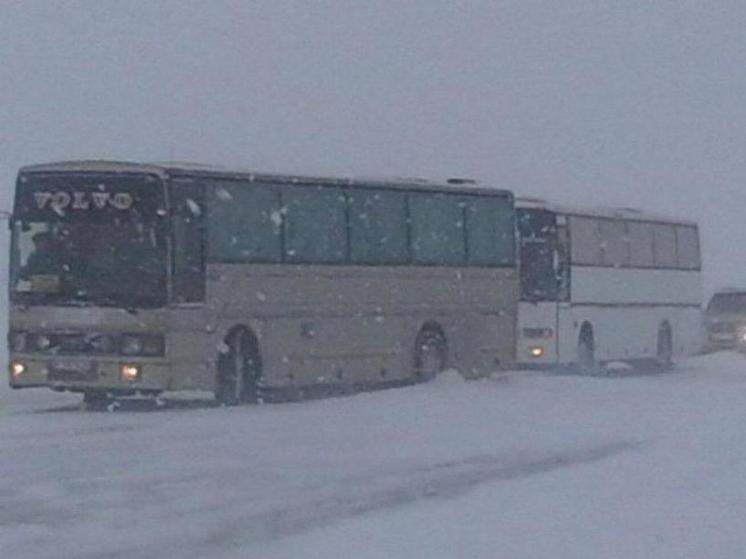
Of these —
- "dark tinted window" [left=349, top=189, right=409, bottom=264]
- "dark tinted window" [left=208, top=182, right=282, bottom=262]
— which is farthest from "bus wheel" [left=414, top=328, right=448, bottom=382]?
"dark tinted window" [left=208, top=182, right=282, bottom=262]

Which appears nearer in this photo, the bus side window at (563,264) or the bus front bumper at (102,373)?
the bus front bumper at (102,373)

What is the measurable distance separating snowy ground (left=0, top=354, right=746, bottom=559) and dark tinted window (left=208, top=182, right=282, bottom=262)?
2.20 m

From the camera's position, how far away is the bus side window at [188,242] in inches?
1033

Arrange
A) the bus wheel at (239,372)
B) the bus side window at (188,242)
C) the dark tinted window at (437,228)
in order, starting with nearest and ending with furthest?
1. the bus side window at (188,242)
2. the bus wheel at (239,372)
3. the dark tinted window at (437,228)

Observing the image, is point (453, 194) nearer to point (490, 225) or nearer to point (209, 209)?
point (490, 225)

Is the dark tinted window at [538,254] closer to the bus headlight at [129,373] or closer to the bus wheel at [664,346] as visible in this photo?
the bus wheel at [664,346]

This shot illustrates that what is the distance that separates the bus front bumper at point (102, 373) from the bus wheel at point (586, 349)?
Result: 591 inches

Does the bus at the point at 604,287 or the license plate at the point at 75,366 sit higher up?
the bus at the point at 604,287

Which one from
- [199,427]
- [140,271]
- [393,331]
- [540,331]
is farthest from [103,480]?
[540,331]

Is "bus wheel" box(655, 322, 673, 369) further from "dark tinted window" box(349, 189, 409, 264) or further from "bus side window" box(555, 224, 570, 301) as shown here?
"dark tinted window" box(349, 189, 409, 264)

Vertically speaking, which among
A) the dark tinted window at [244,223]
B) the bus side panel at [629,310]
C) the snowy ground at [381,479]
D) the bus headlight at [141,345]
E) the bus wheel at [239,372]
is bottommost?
the snowy ground at [381,479]

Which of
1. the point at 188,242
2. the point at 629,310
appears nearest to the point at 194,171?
the point at 188,242

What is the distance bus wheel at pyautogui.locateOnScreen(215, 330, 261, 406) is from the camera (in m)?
27.1

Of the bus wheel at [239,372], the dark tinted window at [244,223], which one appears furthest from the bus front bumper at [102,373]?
the dark tinted window at [244,223]
